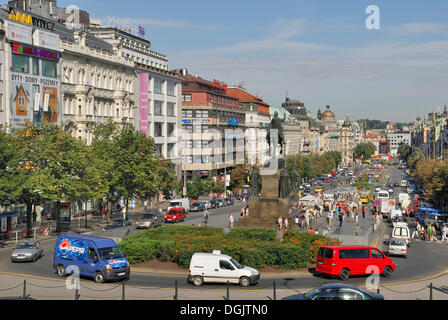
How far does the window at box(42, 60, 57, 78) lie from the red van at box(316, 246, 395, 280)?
4315cm

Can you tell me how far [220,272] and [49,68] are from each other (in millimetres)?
44128

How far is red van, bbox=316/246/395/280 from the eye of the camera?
3058cm

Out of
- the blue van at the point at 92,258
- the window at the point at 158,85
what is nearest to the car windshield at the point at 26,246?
the blue van at the point at 92,258

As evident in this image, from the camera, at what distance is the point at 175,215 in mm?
61625

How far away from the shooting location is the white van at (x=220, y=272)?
28609mm

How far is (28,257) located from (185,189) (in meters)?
49.3

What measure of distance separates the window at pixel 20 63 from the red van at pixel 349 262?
40.9 metres

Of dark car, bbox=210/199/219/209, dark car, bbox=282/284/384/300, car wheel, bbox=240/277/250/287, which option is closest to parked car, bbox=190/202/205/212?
dark car, bbox=210/199/219/209

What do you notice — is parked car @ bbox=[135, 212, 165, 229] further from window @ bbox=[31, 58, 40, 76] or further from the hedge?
window @ bbox=[31, 58, 40, 76]

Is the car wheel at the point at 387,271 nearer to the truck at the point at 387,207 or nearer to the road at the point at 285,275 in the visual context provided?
the road at the point at 285,275

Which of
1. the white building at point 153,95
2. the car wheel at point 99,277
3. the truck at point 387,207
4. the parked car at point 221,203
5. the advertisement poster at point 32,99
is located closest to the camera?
the car wheel at point 99,277

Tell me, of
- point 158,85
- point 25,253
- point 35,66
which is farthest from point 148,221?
point 158,85

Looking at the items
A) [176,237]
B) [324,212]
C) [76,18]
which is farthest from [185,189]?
[176,237]

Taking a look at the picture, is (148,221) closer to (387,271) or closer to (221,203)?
(387,271)
